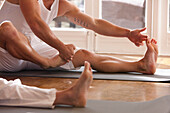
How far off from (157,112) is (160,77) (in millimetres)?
838

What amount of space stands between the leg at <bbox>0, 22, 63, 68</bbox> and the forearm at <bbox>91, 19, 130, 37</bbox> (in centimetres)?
50

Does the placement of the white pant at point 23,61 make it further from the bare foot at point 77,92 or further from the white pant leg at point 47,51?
the bare foot at point 77,92

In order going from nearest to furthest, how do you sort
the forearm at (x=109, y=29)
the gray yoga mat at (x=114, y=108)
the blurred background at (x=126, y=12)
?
1. the gray yoga mat at (x=114, y=108)
2. the forearm at (x=109, y=29)
3. the blurred background at (x=126, y=12)

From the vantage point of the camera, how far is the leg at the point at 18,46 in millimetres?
Result: 2045

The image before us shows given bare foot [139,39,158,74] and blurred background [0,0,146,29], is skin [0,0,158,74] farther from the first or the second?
blurred background [0,0,146,29]

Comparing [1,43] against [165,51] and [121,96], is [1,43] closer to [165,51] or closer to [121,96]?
[121,96]

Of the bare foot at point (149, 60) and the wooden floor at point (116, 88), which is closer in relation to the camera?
the wooden floor at point (116, 88)

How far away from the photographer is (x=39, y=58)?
2.17 metres

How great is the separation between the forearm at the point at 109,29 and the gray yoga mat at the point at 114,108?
0.94m

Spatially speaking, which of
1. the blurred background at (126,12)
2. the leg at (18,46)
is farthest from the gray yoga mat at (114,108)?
the blurred background at (126,12)

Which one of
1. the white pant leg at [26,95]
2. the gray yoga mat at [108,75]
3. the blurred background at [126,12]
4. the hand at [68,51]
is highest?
the blurred background at [126,12]

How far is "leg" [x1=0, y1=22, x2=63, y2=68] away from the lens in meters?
2.04

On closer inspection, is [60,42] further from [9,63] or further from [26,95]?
[26,95]

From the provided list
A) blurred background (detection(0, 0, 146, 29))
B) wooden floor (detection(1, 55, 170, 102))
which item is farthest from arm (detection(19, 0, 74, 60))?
blurred background (detection(0, 0, 146, 29))
